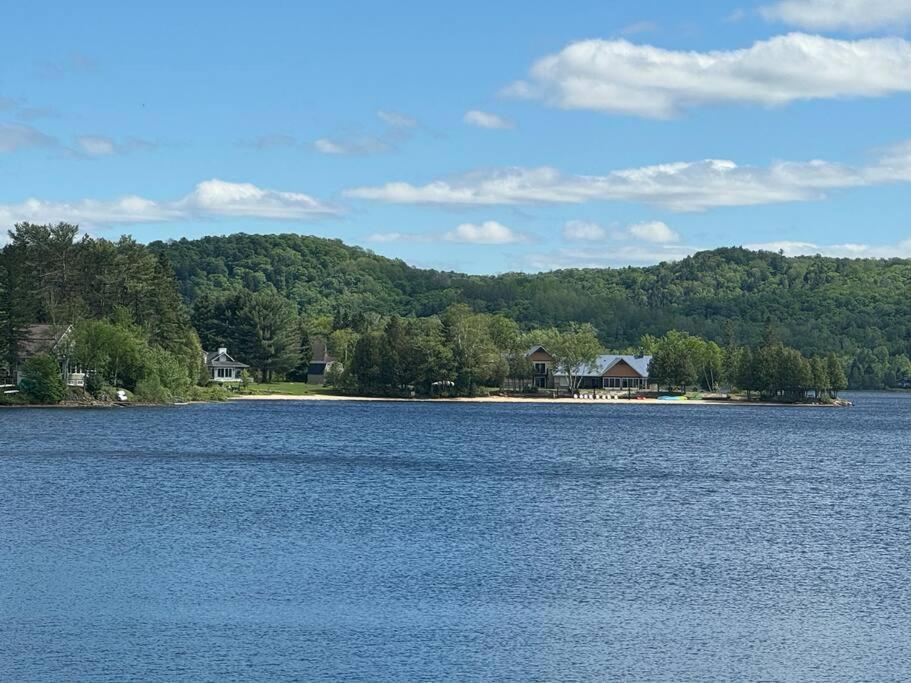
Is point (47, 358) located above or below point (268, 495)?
above

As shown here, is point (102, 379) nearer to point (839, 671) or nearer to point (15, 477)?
point (15, 477)

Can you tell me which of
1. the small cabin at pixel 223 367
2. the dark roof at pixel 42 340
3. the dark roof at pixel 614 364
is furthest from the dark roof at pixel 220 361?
the dark roof at pixel 614 364

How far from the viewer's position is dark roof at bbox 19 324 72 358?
99875 millimetres

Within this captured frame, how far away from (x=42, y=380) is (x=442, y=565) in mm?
73679

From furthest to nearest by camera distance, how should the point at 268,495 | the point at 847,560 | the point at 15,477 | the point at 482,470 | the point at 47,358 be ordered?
the point at 47,358 < the point at 482,470 < the point at 15,477 < the point at 268,495 < the point at 847,560

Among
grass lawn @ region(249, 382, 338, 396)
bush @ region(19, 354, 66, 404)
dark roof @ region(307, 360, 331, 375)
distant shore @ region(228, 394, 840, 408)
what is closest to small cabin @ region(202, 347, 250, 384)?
grass lawn @ region(249, 382, 338, 396)

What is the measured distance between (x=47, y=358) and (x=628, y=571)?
76.1 m

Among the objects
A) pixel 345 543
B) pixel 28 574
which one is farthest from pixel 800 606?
pixel 28 574

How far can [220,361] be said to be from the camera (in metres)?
145

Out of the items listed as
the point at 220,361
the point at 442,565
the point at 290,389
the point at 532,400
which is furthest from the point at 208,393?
the point at 442,565

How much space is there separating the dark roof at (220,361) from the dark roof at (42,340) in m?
40.5

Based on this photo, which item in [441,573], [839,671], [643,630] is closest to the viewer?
[839,671]

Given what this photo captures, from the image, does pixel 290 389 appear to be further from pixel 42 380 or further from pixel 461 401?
pixel 42 380

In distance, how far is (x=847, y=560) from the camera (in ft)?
112
